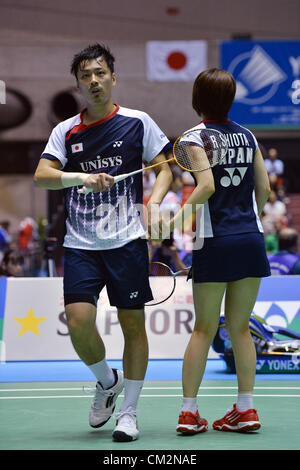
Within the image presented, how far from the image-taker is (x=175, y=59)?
65.1 ft

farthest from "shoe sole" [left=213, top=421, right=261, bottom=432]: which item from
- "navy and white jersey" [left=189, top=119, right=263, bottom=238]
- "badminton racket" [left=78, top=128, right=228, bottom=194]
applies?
"badminton racket" [left=78, top=128, right=228, bottom=194]

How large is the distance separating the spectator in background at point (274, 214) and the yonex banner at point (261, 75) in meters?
1.86

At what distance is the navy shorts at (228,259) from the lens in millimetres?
4152

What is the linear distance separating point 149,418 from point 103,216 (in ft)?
4.23

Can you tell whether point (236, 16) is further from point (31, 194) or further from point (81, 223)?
point (81, 223)

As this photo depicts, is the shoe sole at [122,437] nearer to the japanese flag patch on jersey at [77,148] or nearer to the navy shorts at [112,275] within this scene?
the navy shorts at [112,275]

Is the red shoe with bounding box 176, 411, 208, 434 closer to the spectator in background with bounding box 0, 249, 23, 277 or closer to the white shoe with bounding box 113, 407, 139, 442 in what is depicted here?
the white shoe with bounding box 113, 407, 139, 442

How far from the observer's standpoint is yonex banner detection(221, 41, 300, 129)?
1730cm

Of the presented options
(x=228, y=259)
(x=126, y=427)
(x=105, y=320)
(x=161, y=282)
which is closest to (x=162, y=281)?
(x=161, y=282)

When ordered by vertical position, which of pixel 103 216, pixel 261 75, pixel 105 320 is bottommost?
pixel 105 320

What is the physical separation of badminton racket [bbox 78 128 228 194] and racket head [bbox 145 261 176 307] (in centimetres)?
83

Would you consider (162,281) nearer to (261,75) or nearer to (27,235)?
(27,235)

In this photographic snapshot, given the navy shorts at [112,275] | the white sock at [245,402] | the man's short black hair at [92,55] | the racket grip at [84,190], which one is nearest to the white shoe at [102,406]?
the navy shorts at [112,275]
